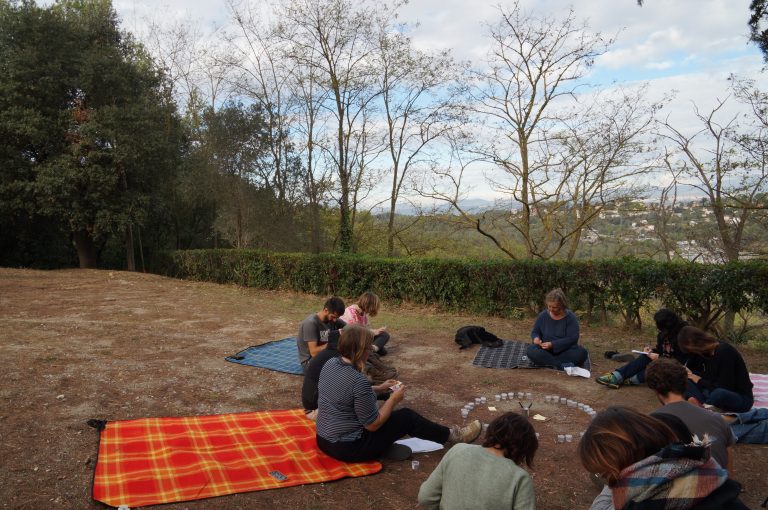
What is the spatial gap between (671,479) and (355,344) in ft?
7.42

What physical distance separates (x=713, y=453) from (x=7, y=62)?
71.8 feet

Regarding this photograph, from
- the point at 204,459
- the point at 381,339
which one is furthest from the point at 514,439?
the point at 381,339

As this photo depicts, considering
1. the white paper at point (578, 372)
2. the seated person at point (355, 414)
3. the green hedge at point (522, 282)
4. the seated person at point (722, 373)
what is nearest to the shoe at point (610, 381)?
the white paper at point (578, 372)

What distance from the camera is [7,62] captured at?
17781mm

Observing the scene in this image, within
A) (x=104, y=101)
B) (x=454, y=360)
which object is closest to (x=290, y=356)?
(x=454, y=360)

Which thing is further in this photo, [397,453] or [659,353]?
[659,353]

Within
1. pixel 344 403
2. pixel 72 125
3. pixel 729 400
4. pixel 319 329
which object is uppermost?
pixel 72 125

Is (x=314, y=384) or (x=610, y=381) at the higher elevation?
(x=314, y=384)

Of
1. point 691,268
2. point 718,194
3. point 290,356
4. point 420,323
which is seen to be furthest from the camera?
point 718,194

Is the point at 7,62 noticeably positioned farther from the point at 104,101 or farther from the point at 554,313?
the point at 554,313

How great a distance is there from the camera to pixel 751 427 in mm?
4551

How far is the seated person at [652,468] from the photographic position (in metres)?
2.09

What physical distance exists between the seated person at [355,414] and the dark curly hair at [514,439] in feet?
4.78

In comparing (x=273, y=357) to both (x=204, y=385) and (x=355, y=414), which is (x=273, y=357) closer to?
(x=204, y=385)
